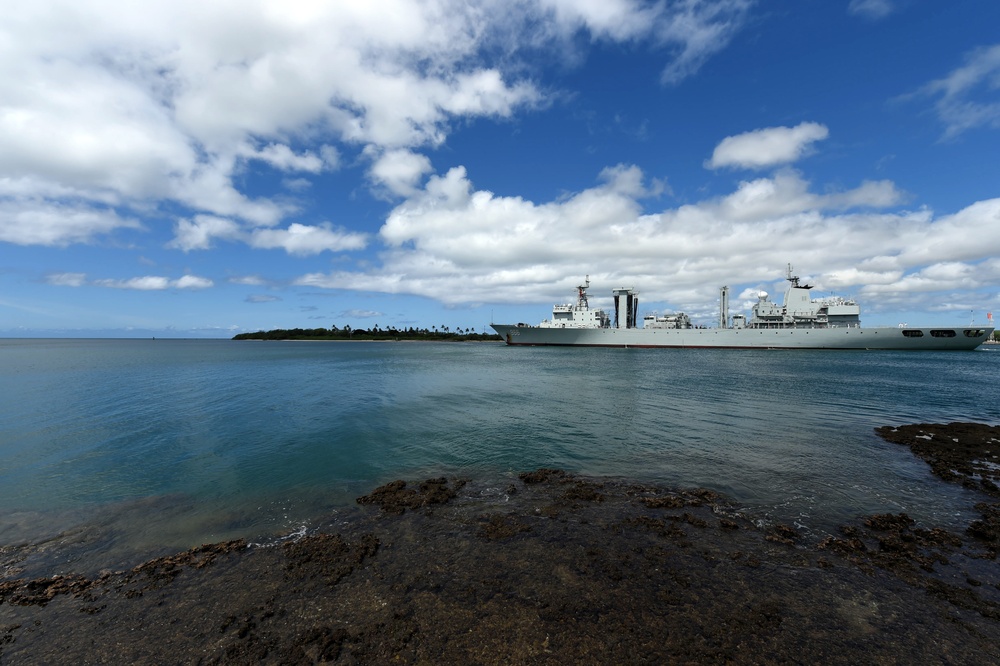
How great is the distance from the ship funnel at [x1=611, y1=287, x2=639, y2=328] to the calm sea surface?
7428cm

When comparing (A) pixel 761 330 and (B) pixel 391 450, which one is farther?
(A) pixel 761 330

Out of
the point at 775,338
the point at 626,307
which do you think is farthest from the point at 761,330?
the point at 626,307

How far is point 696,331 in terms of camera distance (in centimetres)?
9969

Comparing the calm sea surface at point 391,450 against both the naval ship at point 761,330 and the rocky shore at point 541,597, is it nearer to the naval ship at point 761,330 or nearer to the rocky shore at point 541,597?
the rocky shore at point 541,597

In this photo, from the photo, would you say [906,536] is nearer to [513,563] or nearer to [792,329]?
[513,563]

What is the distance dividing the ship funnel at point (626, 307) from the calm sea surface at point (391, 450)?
244ft

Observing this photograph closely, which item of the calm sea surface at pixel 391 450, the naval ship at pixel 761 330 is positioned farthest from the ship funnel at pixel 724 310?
the calm sea surface at pixel 391 450

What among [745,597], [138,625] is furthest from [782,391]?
[138,625]

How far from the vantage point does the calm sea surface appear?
35.2ft

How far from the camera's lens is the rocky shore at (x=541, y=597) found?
19.4 feet

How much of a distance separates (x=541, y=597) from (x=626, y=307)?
108m

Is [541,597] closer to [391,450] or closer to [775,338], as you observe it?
[391,450]

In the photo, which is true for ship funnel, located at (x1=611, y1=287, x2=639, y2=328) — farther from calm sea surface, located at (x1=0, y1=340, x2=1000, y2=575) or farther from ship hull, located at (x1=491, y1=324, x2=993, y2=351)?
calm sea surface, located at (x1=0, y1=340, x2=1000, y2=575)

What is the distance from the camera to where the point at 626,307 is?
10931 cm
